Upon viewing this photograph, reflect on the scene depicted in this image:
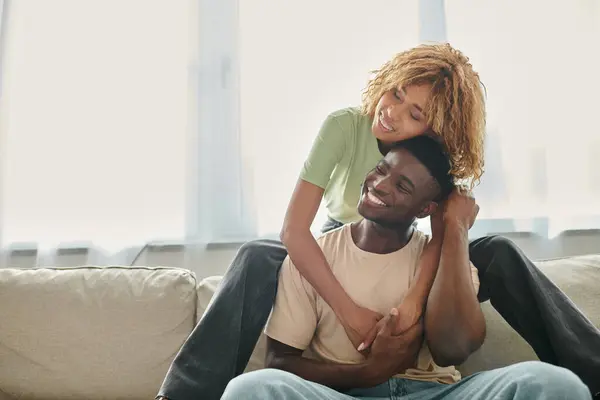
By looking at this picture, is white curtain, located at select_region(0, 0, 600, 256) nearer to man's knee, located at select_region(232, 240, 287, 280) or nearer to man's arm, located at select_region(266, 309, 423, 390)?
man's knee, located at select_region(232, 240, 287, 280)

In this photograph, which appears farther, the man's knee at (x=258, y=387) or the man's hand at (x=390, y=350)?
the man's hand at (x=390, y=350)

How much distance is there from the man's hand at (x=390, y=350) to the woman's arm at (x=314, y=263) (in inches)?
1.1

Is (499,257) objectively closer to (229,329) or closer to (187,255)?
(229,329)

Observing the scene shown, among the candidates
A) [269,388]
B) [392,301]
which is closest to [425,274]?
[392,301]

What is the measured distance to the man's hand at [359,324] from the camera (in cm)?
118

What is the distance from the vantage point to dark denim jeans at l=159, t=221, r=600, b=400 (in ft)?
3.69

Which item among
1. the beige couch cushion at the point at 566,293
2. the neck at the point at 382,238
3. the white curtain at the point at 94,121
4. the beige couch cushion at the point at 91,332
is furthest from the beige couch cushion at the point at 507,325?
the white curtain at the point at 94,121

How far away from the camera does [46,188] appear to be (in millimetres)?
1909

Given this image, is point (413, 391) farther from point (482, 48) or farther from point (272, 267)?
point (482, 48)

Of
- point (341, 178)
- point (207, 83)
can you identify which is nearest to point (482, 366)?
point (341, 178)

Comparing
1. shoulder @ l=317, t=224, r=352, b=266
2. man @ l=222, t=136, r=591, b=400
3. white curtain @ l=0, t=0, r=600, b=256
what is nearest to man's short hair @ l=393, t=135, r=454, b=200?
man @ l=222, t=136, r=591, b=400

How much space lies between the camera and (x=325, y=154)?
131 centimetres

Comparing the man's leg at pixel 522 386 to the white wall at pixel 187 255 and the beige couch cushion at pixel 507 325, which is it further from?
the white wall at pixel 187 255

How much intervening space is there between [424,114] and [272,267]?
1.39ft
